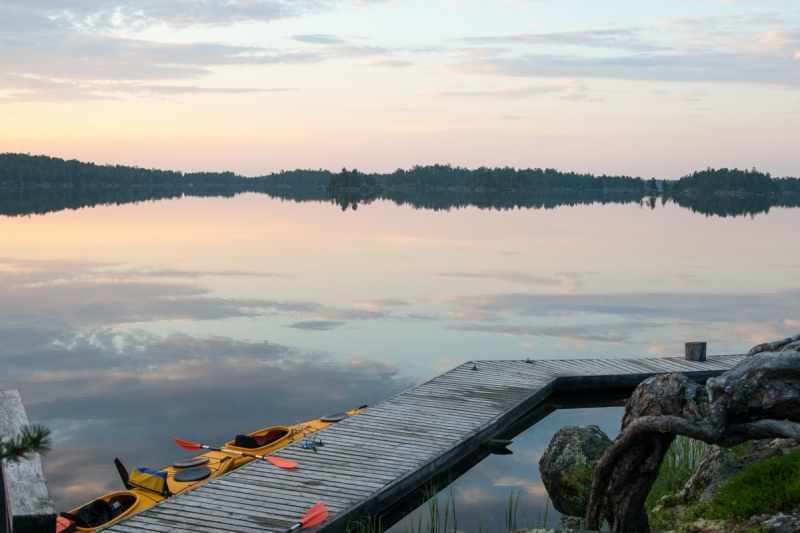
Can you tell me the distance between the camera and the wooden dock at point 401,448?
798cm

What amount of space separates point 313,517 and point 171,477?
2.42 metres

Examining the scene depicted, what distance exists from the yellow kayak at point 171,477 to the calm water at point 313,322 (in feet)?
5.00

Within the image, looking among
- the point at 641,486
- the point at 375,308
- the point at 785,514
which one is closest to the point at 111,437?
the point at 641,486

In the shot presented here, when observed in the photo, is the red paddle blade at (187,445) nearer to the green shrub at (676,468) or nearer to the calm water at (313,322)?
the calm water at (313,322)

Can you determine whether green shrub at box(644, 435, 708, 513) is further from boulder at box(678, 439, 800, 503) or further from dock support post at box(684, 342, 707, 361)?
dock support post at box(684, 342, 707, 361)

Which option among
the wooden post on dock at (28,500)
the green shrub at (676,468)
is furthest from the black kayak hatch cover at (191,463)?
the green shrub at (676,468)

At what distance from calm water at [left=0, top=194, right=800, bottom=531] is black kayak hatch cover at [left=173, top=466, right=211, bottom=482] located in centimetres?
168

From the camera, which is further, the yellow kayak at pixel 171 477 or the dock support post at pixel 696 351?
the dock support post at pixel 696 351

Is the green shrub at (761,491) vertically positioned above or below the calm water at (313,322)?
above

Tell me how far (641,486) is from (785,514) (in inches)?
56.5

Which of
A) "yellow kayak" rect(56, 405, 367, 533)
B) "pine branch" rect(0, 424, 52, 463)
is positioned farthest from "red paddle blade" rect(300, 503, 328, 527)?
"pine branch" rect(0, 424, 52, 463)

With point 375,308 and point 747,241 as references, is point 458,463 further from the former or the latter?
point 747,241

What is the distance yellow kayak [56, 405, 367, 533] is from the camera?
8.09 meters

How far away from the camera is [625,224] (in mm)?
62375
